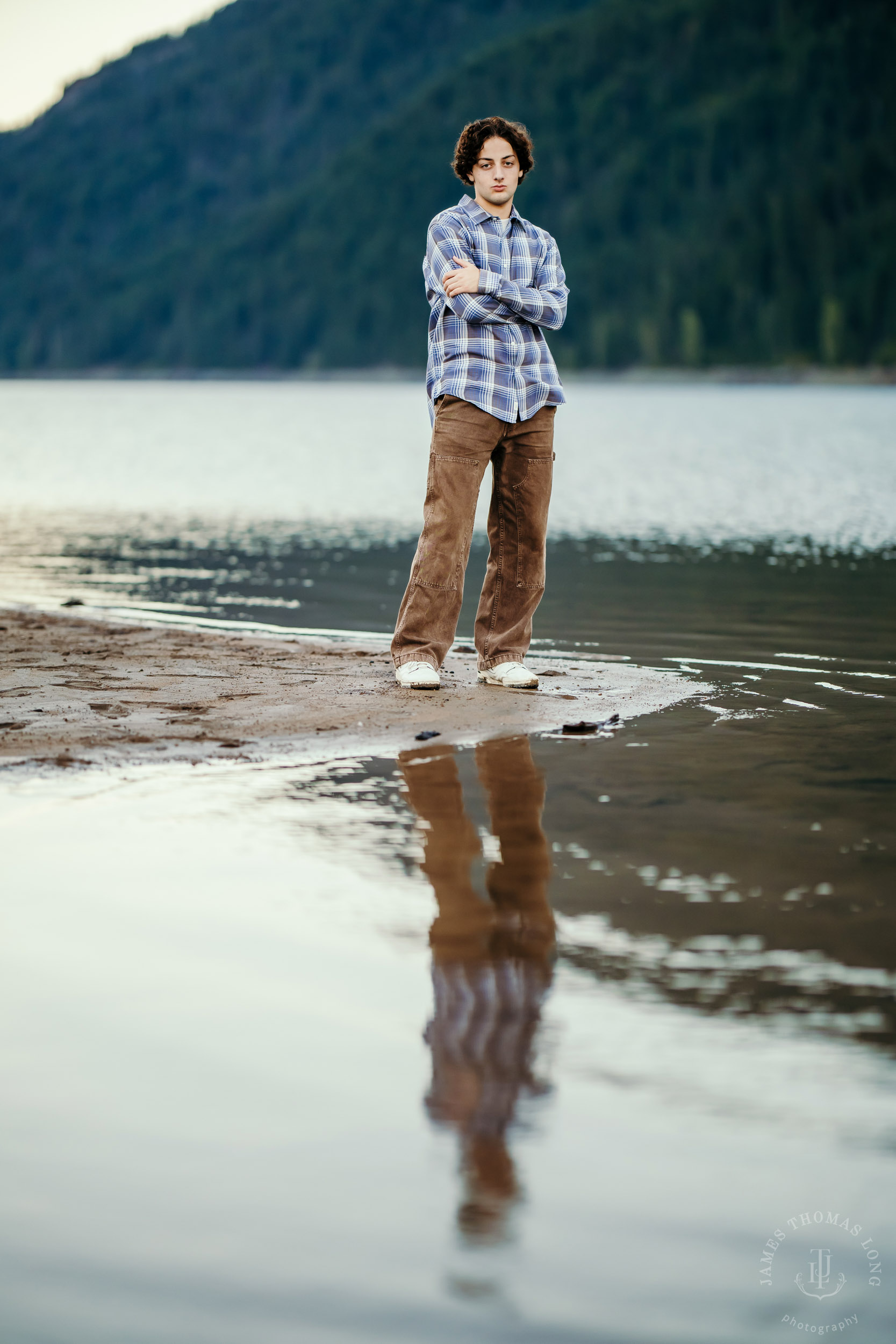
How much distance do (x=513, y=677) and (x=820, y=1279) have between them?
4607 mm

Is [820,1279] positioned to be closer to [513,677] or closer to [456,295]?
[513,677]

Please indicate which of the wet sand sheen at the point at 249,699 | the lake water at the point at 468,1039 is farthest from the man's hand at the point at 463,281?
the lake water at the point at 468,1039

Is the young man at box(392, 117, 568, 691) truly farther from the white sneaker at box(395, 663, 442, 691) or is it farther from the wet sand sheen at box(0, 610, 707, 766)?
the wet sand sheen at box(0, 610, 707, 766)

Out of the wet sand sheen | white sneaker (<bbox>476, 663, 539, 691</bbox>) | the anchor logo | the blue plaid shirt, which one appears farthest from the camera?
white sneaker (<bbox>476, 663, 539, 691</bbox>)

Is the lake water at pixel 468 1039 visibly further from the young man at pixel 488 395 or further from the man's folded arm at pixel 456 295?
the man's folded arm at pixel 456 295

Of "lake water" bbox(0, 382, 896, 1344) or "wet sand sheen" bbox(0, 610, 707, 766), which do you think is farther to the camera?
"wet sand sheen" bbox(0, 610, 707, 766)

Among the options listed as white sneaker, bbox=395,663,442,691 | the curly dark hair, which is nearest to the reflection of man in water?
white sneaker, bbox=395,663,442,691

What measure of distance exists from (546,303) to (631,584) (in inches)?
211

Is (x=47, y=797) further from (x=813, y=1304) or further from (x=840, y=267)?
(x=840, y=267)

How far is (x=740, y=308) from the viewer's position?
166 m

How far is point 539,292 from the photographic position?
635 centimetres

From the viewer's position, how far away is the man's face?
629 cm

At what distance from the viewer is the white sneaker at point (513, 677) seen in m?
6.63

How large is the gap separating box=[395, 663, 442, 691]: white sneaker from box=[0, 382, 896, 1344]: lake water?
995 millimetres
